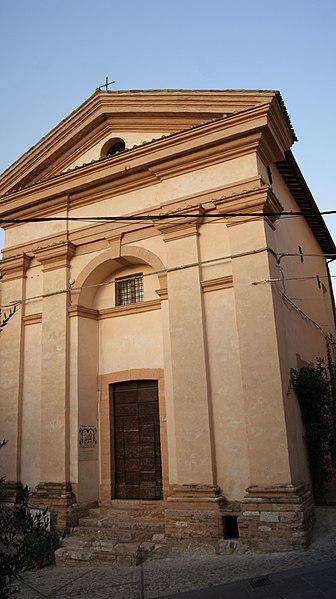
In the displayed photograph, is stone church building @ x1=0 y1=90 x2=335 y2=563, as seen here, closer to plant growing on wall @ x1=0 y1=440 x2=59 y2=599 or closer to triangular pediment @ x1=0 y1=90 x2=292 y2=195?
triangular pediment @ x1=0 y1=90 x2=292 y2=195

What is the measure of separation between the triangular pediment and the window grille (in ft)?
10.0

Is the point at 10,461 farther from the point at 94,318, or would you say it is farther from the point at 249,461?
the point at 249,461

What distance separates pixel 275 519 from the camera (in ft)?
24.1

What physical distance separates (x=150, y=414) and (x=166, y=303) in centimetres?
235

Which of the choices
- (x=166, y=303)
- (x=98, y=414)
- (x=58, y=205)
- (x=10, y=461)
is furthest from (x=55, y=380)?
(x=58, y=205)

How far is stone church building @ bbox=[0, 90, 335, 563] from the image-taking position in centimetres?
805

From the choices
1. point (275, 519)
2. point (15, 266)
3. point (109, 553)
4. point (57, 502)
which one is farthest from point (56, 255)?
point (275, 519)

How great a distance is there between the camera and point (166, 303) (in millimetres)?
9633

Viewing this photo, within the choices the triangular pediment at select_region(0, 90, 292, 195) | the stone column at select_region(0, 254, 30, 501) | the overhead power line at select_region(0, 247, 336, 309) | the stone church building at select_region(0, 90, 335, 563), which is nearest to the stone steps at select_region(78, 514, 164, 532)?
the stone church building at select_region(0, 90, 335, 563)

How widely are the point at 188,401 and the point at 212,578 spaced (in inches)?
113

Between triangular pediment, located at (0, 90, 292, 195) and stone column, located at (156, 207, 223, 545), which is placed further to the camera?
triangular pediment, located at (0, 90, 292, 195)

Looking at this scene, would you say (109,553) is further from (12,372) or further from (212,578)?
(12,372)

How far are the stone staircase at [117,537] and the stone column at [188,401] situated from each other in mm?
494

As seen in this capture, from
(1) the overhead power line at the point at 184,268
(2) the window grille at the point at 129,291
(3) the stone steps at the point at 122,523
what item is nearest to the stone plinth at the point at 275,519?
(3) the stone steps at the point at 122,523
